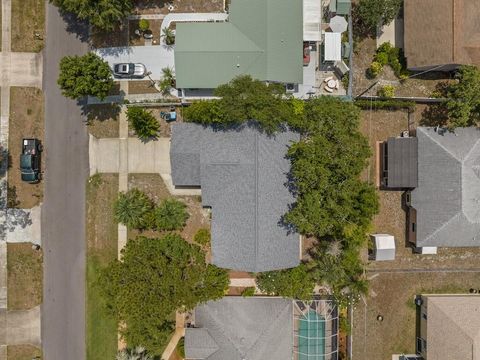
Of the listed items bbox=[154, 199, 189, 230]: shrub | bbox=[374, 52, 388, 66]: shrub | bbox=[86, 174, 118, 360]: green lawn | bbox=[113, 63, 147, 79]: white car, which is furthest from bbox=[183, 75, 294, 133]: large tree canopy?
bbox=[86, 174, 118, 360]: green lawn

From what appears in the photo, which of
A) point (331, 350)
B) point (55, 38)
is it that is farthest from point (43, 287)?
point (331, 350)

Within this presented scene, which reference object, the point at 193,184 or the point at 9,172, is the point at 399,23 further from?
the point at 9,172

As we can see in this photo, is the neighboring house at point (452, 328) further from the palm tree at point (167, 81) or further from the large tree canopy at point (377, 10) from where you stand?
the palm tree at point (167, 81)

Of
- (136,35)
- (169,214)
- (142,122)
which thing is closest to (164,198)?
(169,214)

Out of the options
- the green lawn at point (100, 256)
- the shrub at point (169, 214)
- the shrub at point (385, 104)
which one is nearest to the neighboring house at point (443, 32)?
the shrub at point (385, 104)

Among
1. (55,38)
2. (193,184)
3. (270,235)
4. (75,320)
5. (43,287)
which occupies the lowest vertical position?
(75,320)
